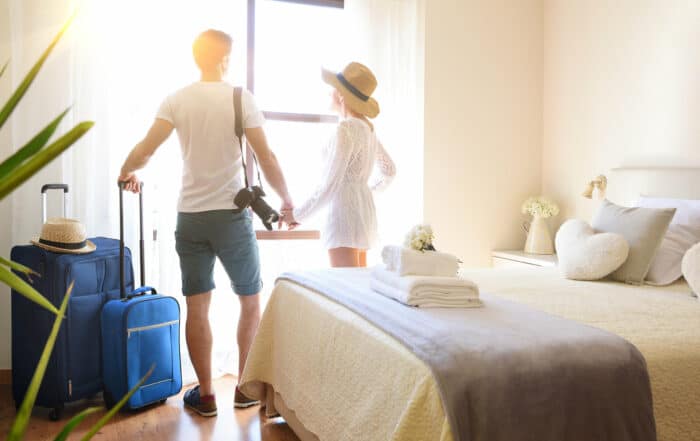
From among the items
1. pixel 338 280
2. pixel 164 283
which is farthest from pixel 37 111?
pixel 338 280

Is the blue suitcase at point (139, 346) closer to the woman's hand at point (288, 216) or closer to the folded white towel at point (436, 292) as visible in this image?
the woman's hand at point (288, 216)

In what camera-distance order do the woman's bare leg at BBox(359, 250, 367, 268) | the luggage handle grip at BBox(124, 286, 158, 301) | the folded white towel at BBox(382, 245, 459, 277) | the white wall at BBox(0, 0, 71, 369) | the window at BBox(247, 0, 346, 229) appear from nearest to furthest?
the folded white towel at BBox(382, 245, 459, 277) → the luggage handle grip at BBox(124, 286, 158, 301) → the woman's bare leg at BBox(359, 250, 367, 268) → the white wall at BBox(0, 0, 71, 369) → the window at BBox(247, 0, 346, 229)

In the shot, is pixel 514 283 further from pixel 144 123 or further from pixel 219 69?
pixel 144 123

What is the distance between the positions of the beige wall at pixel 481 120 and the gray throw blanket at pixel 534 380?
2.40 meters

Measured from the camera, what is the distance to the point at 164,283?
320 centimetres

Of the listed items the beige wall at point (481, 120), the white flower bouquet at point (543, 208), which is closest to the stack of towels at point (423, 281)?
the beige wall at point (481, 120)

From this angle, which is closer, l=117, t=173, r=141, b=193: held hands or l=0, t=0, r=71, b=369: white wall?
l=117, t=173, r=141, b=193: held hands

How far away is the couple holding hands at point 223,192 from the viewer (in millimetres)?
2514

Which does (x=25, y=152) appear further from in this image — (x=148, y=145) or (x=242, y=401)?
(x=242, y=401)

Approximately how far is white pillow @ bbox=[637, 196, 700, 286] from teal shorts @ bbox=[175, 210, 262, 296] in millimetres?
1738

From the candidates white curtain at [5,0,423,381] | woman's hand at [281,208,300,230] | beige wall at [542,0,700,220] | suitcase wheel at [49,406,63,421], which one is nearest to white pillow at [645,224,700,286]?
beige wall at [542,0,700,220]

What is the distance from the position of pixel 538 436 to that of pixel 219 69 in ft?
6.65

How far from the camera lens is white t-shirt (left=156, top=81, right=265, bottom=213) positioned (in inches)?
98.3

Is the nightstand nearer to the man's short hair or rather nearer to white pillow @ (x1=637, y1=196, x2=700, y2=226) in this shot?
white pillow @ (x1=637, y1=196, x2=700, y2=226)
